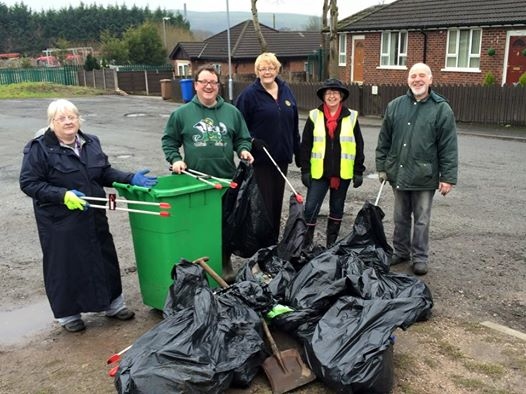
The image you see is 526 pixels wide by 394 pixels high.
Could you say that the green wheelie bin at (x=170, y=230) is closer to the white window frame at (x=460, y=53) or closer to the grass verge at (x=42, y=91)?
the white window frame at (x=460, y=53)

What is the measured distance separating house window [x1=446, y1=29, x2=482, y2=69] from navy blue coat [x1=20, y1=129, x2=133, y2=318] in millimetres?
17824

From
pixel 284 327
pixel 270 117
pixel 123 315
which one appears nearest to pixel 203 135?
pixel 270 117

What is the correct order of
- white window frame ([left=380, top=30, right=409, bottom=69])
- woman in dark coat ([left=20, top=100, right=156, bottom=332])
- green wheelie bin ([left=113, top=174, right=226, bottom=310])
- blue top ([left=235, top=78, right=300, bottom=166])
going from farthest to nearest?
white window frame ([left=380, top=30, right=409, bottom=69]) → blue top ([left=235, top=78, right=300, bottom=166]) → green wheelie bin ([left=113, top=174, right=226, bottom=310]) → woman in dark coat ([left=20, top=100, right=156, bottom=332])

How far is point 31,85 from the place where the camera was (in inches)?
1293

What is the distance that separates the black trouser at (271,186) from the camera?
4.56 m

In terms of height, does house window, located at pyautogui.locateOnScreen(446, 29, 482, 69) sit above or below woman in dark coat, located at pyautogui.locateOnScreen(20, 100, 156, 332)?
above

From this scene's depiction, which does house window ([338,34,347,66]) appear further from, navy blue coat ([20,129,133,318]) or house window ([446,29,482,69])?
navy blue coat ([20,129,133,318])

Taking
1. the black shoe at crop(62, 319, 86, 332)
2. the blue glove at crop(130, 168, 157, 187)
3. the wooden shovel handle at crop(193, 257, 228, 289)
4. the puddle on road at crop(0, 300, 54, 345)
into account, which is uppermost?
the blue glove at crop(130, 168, 157, 187)

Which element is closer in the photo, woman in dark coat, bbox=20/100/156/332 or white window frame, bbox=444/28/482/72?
woman in dark coat, bbox=20/100/156/332

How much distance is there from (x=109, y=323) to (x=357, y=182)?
2342 mm

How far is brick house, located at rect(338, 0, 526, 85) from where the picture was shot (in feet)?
57.8

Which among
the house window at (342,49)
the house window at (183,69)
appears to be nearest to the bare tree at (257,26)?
the house window at (342,49)

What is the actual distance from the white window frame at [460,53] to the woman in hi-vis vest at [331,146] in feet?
52.8

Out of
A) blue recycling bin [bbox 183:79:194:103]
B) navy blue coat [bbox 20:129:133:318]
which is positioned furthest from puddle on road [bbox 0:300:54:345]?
blue recycling bin [bbox 183:79:194:103]
